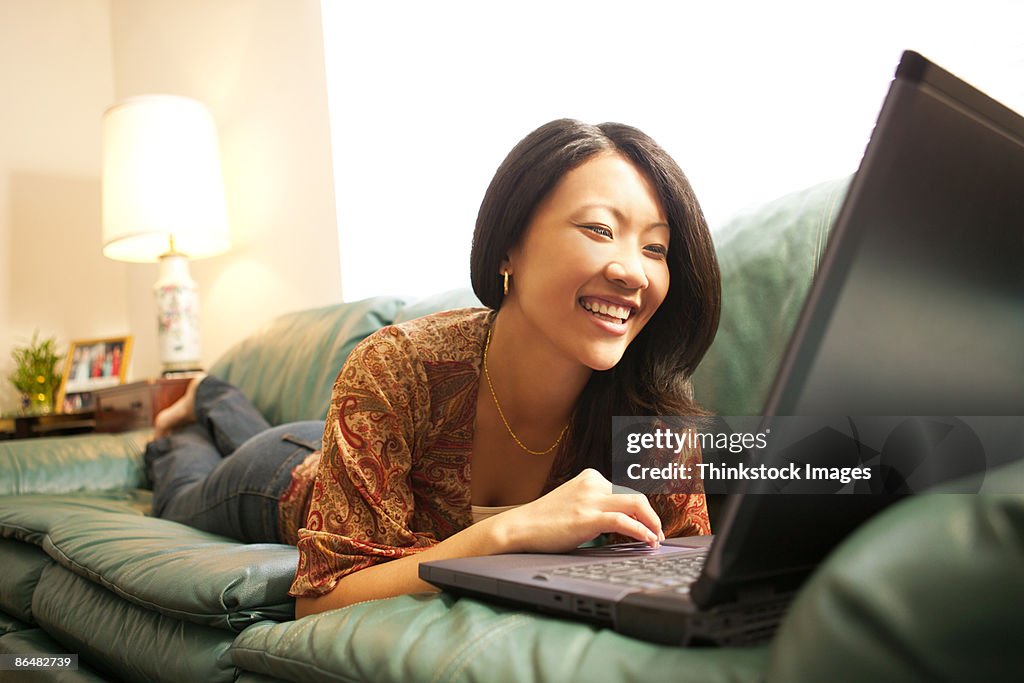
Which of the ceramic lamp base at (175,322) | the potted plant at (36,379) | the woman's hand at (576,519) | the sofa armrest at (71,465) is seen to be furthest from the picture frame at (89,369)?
the woman's hand at (576,519)

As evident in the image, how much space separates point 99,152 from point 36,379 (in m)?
1.13

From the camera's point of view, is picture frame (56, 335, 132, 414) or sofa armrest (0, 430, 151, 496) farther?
picture frame (56, 335, 132, 414)

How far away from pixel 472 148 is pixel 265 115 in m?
1.13

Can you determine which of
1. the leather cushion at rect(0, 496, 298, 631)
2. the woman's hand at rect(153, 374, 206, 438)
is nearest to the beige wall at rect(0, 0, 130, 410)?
the woman's hand at rect(153, 374, 206, 438)

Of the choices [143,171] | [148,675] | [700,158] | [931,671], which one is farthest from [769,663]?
[143,171]

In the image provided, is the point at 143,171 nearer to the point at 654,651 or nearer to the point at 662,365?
the point at 662,365

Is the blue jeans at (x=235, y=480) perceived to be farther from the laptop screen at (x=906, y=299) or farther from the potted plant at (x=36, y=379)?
the potted plant at (x=36, y=379)

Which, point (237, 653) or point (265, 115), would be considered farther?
point (265, 115)

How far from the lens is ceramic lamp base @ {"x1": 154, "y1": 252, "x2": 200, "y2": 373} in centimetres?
313

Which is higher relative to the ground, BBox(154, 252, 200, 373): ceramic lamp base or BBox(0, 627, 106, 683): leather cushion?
BBox(154, 252, 200, 373): ceramic lamp base

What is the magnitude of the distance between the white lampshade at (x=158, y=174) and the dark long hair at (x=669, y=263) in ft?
7.54

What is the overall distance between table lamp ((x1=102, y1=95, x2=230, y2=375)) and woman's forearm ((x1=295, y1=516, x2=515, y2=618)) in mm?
2468

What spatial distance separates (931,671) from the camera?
0.39 m

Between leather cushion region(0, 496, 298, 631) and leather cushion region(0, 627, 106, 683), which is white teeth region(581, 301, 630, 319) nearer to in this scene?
leather cushion region(0, 496, 298, 631)
